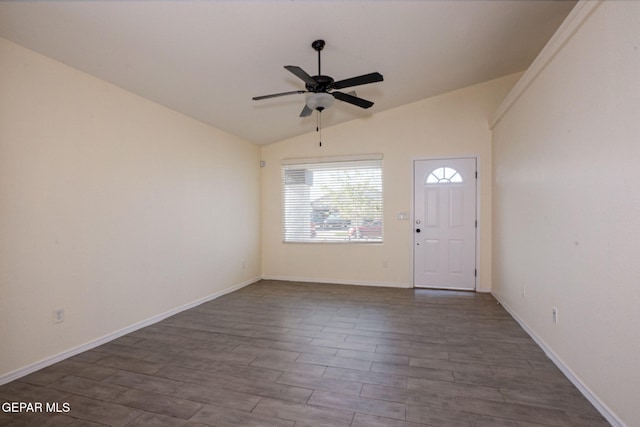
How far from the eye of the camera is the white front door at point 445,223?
488 centimetres

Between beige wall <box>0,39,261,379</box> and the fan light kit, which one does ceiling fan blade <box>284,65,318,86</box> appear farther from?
beige wall <box>0,39,261,379</box>

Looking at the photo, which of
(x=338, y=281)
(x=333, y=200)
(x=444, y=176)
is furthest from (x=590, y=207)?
(x=338, y=281)

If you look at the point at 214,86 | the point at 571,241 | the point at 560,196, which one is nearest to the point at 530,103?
the point at 560,196

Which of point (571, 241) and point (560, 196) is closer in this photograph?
point (571, 241)

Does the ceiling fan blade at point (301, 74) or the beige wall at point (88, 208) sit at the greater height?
the ceiling fan blade at point (301, 74)

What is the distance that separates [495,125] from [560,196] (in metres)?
2.49

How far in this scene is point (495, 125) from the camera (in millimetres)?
4539

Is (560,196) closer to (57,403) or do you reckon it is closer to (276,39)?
(276,39)

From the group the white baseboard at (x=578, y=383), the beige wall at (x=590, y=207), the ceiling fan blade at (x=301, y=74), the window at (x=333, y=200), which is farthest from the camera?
the window at (x=333, y=200)

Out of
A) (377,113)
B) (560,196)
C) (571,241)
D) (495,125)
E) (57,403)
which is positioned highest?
(377,113)

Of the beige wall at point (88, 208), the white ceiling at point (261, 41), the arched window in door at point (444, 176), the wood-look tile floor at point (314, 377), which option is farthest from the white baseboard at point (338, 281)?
the white ceiling at point (261, 41)

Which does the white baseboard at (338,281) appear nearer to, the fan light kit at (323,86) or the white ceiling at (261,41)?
the white ceiling at (261,41)

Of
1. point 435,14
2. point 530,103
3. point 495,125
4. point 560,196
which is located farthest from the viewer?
point 495,125

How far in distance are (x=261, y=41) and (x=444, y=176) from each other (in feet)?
11.6
